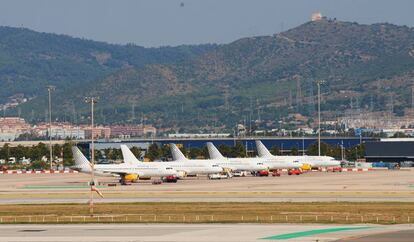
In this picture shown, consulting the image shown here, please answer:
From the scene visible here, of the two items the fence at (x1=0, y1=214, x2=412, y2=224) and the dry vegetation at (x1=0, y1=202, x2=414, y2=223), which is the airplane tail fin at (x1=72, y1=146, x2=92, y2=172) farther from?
the fence at (x1=0, y1=214, x2=412, y2=224)

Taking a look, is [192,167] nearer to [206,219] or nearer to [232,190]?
[232,190]

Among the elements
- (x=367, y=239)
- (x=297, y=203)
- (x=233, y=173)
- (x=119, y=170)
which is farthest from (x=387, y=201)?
(x=233, y=173)

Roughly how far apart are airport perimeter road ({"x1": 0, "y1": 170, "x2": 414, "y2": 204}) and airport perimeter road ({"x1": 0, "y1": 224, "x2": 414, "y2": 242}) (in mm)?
29220

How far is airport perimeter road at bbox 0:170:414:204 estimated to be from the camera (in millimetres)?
115125

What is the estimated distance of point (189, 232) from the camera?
77.7 meters

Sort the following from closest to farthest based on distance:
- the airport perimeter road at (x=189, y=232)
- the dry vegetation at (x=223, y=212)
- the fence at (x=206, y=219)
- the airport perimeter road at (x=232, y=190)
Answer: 1. the airport perimeter road at (x=189, y=232)
2. the fence at (x=206, y=219)
3. the dry vegetation at (x=223, y=212)
4. the airport perimeter road at (x=232, y=190)

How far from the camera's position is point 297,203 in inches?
4129

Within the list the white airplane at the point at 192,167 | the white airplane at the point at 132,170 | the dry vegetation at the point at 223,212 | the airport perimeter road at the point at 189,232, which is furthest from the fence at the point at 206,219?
the white airplane at the point at 192,167

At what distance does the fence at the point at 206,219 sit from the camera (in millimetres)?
85500

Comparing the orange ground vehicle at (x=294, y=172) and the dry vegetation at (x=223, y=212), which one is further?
the orange ground vehicle at (x=294, y=172)

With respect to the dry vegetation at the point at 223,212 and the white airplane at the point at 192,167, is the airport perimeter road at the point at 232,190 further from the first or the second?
the dry vegetation at the point at 223,212

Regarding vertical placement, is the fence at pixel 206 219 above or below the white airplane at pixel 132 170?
below

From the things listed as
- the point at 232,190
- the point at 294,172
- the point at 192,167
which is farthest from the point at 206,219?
the point at 294,172

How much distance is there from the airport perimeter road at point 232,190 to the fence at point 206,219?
803 inches
